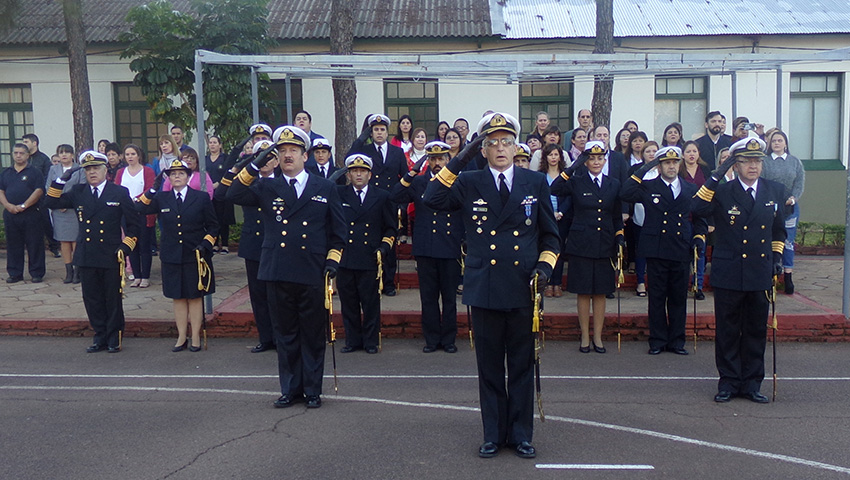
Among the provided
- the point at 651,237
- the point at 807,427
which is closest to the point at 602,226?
the point at 651,237

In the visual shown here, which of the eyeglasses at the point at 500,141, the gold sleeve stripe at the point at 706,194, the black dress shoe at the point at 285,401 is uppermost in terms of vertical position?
the eyeglasses at the point at 500,141

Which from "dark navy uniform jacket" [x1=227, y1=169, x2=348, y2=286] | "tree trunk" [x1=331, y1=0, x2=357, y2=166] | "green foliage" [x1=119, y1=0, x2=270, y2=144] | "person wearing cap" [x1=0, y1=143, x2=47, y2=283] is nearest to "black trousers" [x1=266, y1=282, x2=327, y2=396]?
"dark navy uniform jacket" [x1=227, y1=169, x2=348, y2=286]

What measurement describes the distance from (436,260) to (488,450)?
343cm

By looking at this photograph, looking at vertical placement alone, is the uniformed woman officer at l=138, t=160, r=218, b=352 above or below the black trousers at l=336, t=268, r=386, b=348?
above

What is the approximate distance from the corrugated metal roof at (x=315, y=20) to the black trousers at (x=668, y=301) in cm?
1006

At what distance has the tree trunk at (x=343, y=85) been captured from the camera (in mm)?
15484

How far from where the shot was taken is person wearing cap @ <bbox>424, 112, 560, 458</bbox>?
563 centimetres

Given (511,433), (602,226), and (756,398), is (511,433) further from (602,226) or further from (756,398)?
(602,226)

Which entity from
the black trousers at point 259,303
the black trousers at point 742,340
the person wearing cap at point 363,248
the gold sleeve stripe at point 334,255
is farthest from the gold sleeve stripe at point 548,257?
the black trousers at point 259,303

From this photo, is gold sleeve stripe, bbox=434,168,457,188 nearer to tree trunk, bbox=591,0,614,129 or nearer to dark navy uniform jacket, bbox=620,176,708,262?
dark navy uniform jacket, bbox=620,176,708,262

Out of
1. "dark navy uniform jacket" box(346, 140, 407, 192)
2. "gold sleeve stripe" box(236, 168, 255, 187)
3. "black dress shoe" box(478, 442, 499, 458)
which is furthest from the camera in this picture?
"dark navy uniform jacket" box(346, 140, 407, 192)

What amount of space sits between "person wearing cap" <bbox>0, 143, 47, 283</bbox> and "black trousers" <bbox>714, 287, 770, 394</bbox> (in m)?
9.85

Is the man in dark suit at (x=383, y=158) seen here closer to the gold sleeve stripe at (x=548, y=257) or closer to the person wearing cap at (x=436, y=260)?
the person wearing cap at (x=436, y=260)

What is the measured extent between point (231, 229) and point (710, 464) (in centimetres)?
1151
